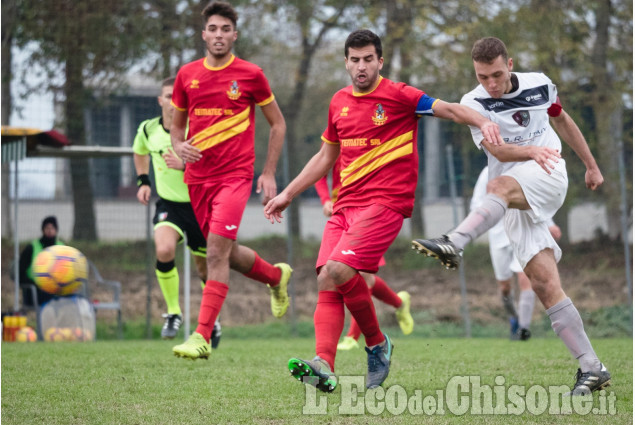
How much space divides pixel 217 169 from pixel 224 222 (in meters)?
0.45

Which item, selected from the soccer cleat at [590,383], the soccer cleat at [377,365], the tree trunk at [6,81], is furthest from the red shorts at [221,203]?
the tree trunk at [6,81]

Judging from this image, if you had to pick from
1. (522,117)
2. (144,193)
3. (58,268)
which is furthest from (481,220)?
(58,268)

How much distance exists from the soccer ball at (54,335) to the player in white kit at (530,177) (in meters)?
6.90

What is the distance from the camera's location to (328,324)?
5133mm

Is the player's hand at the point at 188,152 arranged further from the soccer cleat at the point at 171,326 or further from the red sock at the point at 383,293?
the red sock at the point at 383,293

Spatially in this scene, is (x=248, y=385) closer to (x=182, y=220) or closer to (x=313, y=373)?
(x=313, y=373)

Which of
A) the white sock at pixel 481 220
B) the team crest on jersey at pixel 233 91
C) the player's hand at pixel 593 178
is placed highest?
the team crest on jersey at pixel 233 91

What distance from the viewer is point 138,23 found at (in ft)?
46.9

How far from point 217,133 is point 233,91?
13.1 inches

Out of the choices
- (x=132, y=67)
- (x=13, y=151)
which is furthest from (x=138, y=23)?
(x=13, y=151)

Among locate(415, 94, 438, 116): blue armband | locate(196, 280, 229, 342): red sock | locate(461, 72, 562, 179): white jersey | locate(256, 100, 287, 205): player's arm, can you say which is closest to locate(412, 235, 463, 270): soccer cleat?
locate(415, 94, 438, 116): blue armband

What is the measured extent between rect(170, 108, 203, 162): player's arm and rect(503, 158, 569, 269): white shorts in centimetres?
229

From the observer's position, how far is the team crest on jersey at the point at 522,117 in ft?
17.8

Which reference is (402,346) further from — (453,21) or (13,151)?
(453,21)
